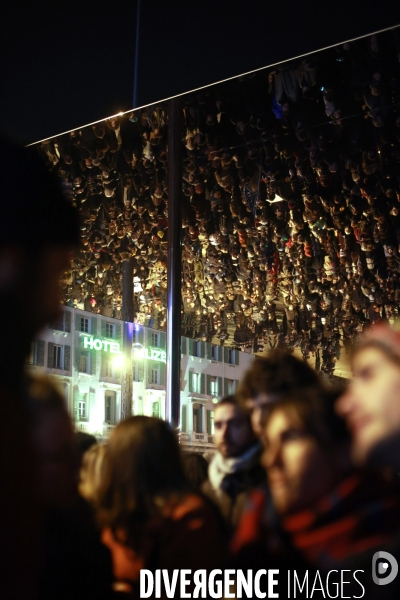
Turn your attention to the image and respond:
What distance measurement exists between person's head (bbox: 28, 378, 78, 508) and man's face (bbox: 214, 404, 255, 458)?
14.1 inches

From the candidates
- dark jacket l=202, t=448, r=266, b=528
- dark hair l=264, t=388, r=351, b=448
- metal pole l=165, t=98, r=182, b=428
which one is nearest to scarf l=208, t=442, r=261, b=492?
dark jacket l=202, t=448, r=266, b=528

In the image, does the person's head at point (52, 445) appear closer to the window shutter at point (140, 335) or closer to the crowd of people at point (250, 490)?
the crowd of people at point (250, 490)

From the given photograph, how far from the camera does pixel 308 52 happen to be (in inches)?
103

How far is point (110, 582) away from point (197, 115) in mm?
3333

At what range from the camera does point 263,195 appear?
6.37 meters

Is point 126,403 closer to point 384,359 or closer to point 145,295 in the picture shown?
point 145,295

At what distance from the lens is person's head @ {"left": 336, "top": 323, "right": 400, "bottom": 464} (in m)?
1.46

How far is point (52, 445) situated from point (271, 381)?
518 mm

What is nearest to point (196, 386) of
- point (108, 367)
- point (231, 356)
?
point (231, 356)

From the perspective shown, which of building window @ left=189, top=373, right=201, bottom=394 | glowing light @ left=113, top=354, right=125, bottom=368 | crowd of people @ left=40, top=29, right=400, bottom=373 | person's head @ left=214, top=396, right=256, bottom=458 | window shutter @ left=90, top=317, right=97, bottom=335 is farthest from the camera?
building window @ left=189, top=373, right=201, bottom=394

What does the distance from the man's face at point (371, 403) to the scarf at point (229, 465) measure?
0.27m

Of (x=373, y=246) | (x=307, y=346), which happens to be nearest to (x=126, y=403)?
(x=373, y=246)

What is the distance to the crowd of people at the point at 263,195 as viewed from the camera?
4199mm

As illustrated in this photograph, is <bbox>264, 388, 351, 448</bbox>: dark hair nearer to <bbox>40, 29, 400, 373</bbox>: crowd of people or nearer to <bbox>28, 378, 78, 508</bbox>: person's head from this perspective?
<bbox>28, 378, 78, 508</bbox>: person's head
